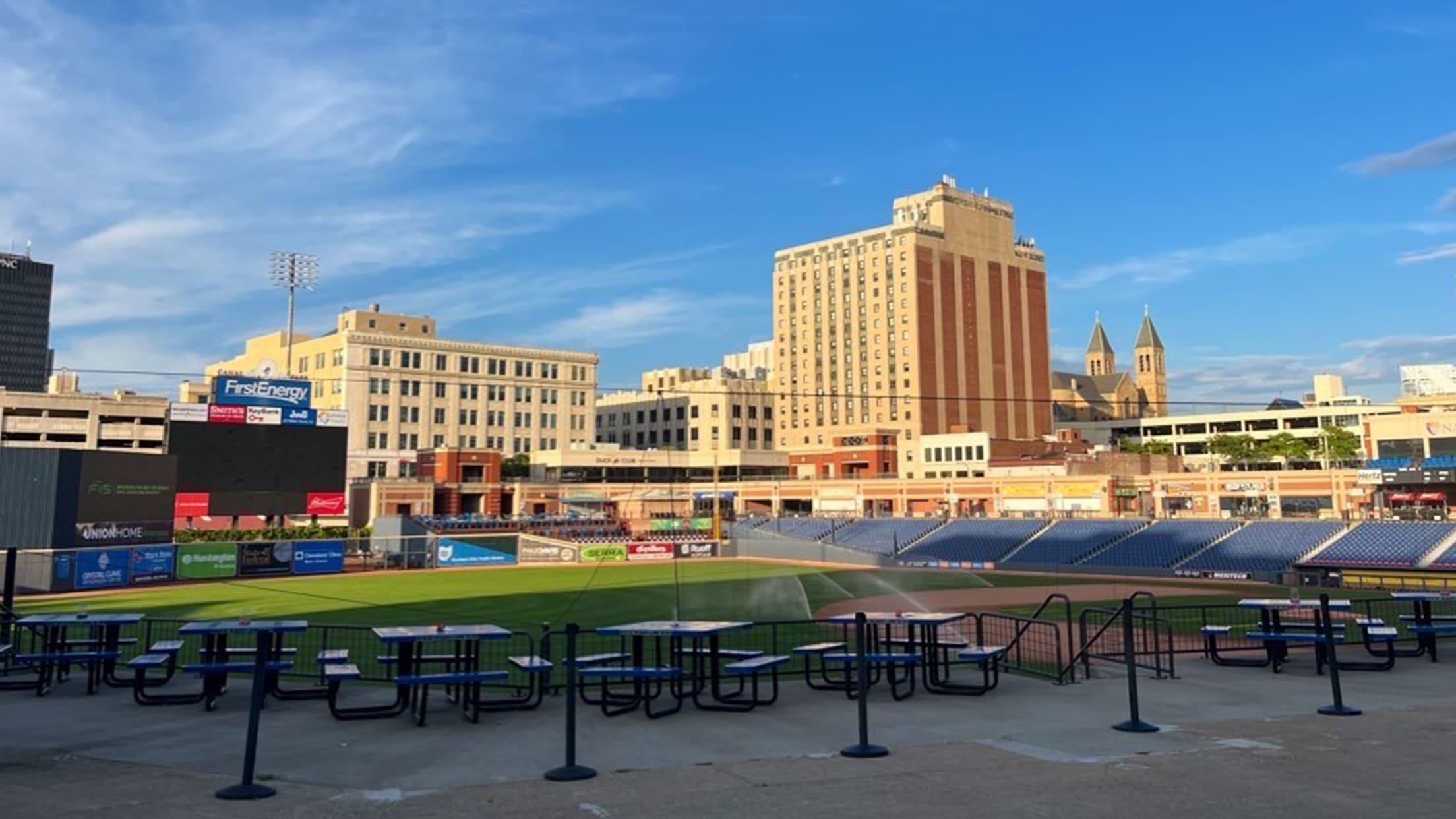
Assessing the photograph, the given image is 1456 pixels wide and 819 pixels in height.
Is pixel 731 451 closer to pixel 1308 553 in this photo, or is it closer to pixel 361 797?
pixel 1308 553

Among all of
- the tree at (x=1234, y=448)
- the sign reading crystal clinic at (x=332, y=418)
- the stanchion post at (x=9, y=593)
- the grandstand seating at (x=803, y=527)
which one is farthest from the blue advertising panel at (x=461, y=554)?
the tree at (x=1234, y=448)

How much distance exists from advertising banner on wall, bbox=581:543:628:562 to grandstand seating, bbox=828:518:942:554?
17865 millimetres

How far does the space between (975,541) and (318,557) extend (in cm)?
4536

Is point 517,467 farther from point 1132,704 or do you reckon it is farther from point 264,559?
point 1132,704

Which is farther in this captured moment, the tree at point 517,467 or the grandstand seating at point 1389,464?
the tree at point 517,467

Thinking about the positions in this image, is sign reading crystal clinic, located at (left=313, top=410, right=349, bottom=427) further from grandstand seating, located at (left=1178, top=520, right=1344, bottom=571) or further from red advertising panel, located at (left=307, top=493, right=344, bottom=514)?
grandstand seating, located at (left=1178, top=520, right=1344, bottom=571)

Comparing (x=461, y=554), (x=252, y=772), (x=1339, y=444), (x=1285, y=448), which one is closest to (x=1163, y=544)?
(x=461, y=554)

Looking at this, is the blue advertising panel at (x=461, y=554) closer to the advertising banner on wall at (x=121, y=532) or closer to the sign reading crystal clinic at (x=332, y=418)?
the sign reading crystal clinic at (x=332, y=418)

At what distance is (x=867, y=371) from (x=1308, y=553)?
4074 inches

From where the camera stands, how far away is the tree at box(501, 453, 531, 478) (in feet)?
374

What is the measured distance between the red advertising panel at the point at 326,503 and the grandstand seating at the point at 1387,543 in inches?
2326

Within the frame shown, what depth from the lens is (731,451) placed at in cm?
12519

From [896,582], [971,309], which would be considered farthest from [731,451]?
[896,582]

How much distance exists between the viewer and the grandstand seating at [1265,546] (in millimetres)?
55938
